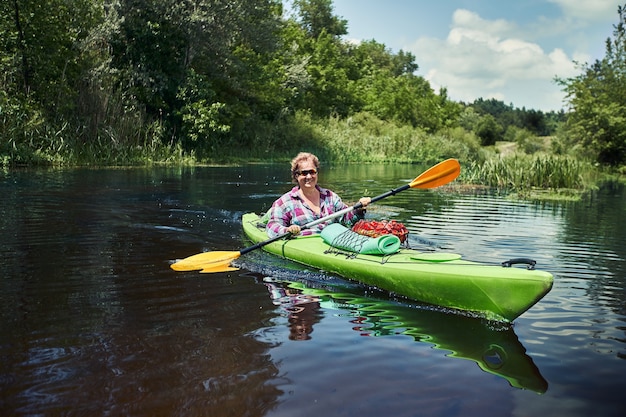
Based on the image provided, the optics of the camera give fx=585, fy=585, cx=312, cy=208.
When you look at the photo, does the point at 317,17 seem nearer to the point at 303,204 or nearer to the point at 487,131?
the point at 487,131

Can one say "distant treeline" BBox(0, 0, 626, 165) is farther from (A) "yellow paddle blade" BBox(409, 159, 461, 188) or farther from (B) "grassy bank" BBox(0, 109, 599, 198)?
(A) "yellow paddle blade" BBox(409, 159, 461, 188)

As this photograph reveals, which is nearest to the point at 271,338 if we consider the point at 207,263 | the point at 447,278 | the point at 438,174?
the point at 447,278

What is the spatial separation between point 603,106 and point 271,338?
25.0 metres

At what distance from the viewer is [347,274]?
4824mm

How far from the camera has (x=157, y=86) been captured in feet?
66.1

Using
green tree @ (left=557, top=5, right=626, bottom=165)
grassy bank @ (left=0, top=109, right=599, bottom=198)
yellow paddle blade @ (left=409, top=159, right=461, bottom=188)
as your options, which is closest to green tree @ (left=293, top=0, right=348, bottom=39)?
grassy bank @ (left=0, top=109, right=599, bottom=198)

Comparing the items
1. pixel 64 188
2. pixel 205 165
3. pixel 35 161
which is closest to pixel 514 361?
pixel 64 188

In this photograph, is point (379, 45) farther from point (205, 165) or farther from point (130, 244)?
point (130, 244)

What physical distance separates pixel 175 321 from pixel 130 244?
8.89 ft

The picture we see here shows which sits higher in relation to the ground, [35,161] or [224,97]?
[224,97]

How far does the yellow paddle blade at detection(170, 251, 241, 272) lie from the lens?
4.91m

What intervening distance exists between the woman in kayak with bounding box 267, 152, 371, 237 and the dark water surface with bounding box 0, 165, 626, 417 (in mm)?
418

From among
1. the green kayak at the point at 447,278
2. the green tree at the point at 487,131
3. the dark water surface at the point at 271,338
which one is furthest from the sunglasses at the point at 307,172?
the green tree at the point at 487,131

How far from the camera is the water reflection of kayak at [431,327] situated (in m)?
3.12
